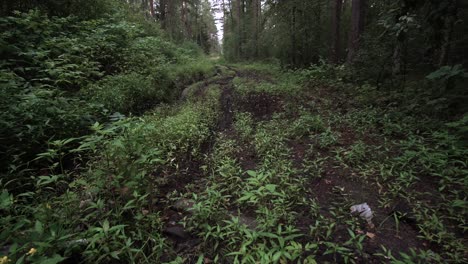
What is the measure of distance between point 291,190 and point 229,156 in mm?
1402

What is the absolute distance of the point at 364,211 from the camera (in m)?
2.59

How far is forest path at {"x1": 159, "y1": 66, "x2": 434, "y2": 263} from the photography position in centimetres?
226

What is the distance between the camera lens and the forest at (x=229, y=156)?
83.1 inches

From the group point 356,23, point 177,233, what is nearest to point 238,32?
point 356,23

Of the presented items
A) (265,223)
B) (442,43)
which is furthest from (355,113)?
(265,223)

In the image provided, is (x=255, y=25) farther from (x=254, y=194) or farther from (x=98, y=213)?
(x=98, y=213)

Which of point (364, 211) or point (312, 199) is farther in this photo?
point (312, 199)

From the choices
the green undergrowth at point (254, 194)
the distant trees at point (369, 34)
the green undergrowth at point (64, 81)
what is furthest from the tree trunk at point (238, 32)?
the green undergrowth at point (254, 194)

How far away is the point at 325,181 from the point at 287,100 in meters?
3.72

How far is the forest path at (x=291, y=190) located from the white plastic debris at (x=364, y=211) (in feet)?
0.20

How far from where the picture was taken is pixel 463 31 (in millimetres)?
5629

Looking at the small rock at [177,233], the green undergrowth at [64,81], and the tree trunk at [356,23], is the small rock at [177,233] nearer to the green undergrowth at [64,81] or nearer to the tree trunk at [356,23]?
the green undergrowth at [64,81]

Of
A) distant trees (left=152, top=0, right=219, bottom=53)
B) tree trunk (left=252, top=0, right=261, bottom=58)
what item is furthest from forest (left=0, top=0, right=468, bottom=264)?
distant trees (left=152, top=0, right=219, bottom=53)

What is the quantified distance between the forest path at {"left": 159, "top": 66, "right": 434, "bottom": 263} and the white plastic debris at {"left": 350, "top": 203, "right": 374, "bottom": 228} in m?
0.06
